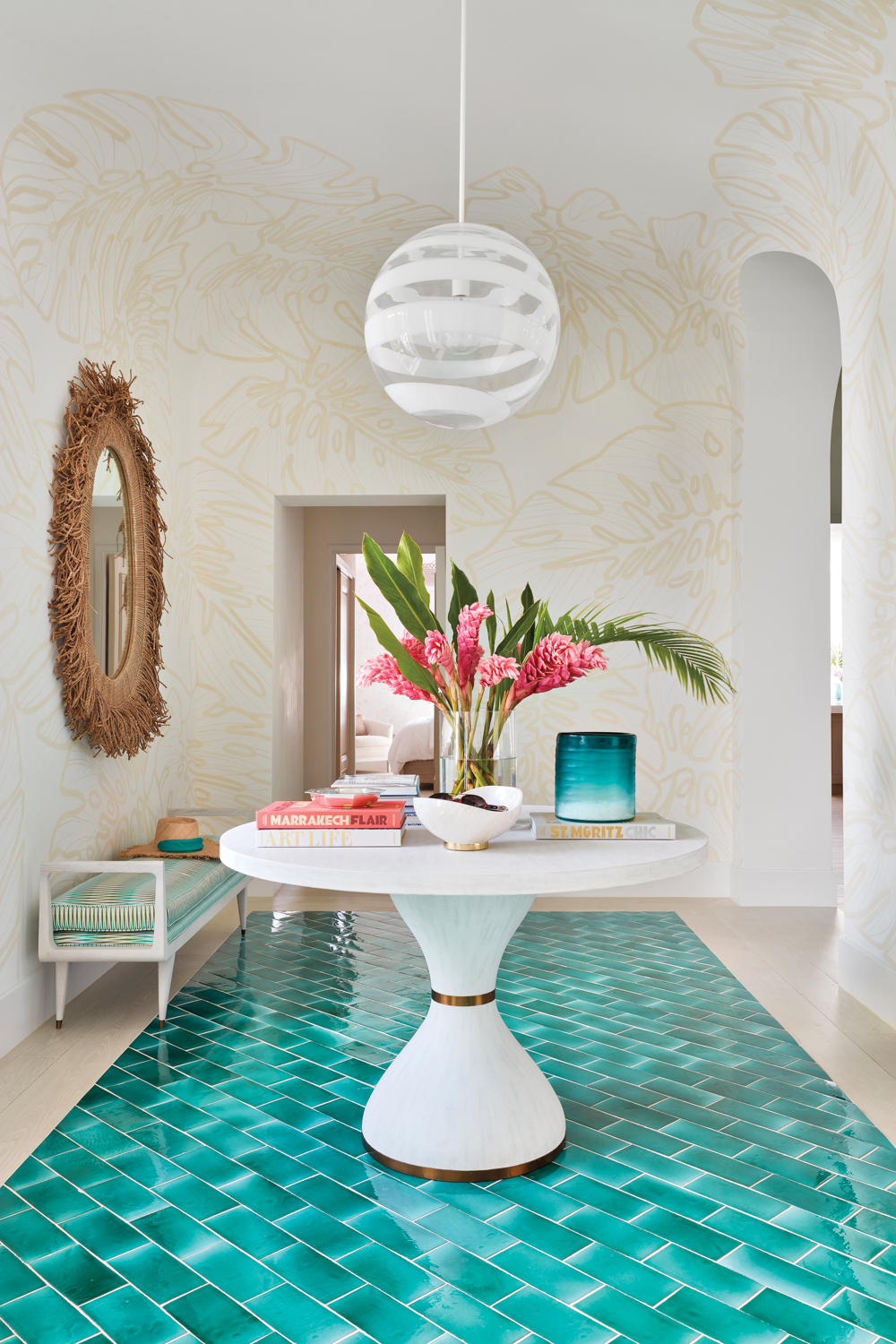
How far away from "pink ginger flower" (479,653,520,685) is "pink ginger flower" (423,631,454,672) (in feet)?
0.27

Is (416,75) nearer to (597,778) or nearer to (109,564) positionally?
(109,564)

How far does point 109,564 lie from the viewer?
142 inches

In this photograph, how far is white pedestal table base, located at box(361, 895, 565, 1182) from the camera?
1.95m

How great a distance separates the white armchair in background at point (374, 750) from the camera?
10.6 meters

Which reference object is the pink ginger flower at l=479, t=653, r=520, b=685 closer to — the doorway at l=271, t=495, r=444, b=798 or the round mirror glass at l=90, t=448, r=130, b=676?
the round mirror glass at l=90, t=448, r=130, b=676

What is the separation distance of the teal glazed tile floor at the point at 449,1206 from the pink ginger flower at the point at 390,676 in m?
1.02

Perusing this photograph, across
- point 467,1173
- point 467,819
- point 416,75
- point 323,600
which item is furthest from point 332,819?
point 323,600

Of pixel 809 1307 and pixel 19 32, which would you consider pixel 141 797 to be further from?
pixel 809 1307

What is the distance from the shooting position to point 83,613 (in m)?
3.27

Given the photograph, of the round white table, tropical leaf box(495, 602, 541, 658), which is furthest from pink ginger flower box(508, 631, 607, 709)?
the round white table

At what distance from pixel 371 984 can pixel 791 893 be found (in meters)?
2.31

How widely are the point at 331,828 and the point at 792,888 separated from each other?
10.8ft

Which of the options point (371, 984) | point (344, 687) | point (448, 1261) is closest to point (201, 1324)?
point (448, 1261)

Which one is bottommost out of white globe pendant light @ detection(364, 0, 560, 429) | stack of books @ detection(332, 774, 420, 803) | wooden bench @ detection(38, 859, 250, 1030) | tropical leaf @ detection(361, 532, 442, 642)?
wooden bench @ detection(38, 859, 250, 1030)
